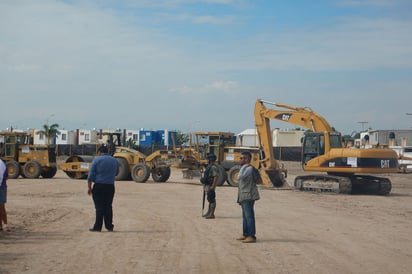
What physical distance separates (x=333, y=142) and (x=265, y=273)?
19.0 metres

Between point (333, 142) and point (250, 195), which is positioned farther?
point (333, 142)

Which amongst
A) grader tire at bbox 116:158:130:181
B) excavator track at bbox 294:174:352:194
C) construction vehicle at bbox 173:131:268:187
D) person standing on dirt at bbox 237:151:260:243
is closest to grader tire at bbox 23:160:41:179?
grader tire at bbox 116:158:130:181

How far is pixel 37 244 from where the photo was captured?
11383 mm

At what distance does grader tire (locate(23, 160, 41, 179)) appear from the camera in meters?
33.8

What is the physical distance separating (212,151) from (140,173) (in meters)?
3.86

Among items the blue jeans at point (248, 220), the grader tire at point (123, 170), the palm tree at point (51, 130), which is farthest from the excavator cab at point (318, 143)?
the palm tree at point (51, 130)

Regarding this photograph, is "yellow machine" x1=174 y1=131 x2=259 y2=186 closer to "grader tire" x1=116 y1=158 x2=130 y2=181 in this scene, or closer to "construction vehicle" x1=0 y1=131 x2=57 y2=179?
"grader tire" x1=116 y1=158 x2=130 y2=181

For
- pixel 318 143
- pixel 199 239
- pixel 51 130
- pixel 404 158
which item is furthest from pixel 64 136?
pixel 199 239

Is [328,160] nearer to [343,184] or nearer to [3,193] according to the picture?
[343,184]

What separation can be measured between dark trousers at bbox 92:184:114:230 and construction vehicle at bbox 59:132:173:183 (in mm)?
18485

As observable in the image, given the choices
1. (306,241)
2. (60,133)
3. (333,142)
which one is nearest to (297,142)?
(60,133)

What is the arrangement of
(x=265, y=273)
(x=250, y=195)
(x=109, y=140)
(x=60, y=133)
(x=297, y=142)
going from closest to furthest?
(x=265, y=273), (x=250, y=195), (x=109, y=140), (x=297, y=142), (x=60, y=133)

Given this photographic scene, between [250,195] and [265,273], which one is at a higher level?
[250,195]

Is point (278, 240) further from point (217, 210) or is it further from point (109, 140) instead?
point (109, 140)
